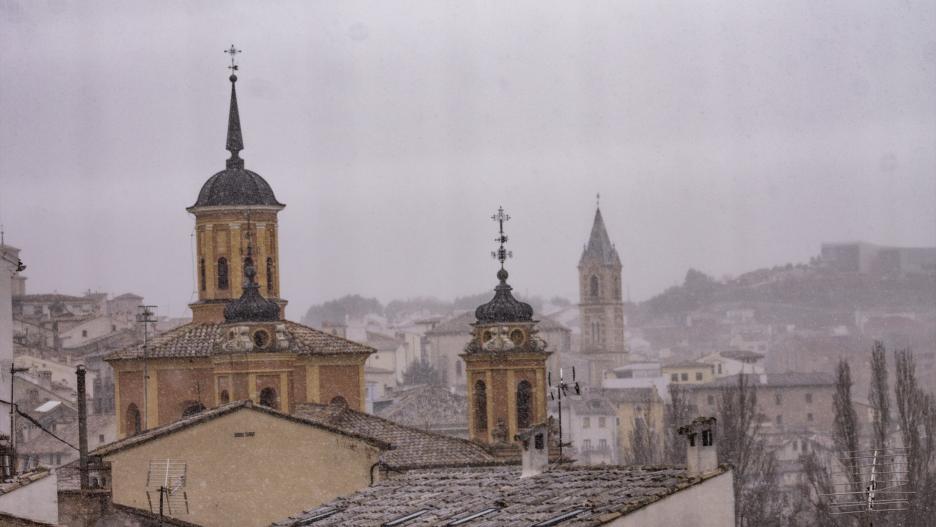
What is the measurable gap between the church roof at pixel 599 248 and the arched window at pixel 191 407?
114 metres

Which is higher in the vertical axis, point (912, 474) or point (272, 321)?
point (272, 321)

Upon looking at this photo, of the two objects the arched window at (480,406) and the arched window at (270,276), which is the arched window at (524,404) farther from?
the arched window at (270,276)

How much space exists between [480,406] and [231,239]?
653 cm

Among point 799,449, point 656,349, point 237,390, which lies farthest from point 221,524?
point 656,349

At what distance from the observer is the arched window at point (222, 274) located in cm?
4869

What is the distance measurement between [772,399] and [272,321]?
238 feet

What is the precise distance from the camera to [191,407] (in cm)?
4653

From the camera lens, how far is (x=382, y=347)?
134m

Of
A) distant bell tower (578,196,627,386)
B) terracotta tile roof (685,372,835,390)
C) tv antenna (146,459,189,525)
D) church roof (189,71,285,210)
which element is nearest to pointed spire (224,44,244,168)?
church roof (189,71,285,210)

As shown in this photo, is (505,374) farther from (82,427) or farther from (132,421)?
(82,427)

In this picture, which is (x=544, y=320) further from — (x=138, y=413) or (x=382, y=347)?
(x=138, y=413)

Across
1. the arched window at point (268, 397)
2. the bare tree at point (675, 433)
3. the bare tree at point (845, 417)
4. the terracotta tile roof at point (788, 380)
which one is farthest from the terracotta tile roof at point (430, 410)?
the arched window at point (268, 397)

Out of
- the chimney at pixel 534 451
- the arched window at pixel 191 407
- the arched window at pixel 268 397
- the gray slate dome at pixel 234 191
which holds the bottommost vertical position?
the chimney at pixel 534 451

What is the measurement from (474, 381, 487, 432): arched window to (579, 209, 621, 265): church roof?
11347cm
